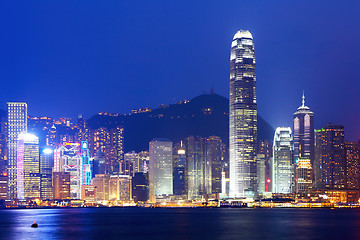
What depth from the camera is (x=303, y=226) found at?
518 ft

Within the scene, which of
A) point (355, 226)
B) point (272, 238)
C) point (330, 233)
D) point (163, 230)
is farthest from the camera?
point (355, 226)

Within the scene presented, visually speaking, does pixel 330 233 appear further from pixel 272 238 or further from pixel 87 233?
pixel 87 233

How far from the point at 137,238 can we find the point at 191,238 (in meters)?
10.4

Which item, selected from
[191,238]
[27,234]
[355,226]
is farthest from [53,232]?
[355,226]

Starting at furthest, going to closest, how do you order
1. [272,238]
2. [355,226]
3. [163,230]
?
[355,226] < [163,230] < [272,238]

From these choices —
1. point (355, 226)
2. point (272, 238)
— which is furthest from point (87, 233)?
point (355, 226)

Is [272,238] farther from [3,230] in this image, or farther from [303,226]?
[3,230]

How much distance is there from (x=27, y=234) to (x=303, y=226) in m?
65.3

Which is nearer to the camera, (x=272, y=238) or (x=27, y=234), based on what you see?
(x=272, y=238)

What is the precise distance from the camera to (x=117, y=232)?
140375mm

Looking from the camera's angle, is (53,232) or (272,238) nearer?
(272,238)

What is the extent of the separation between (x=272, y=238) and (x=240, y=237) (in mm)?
6336

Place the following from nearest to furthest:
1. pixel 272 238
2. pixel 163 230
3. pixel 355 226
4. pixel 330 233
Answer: pixel 272 238 < pixel 330 233 < pixel 163 230 < pixel 355 226

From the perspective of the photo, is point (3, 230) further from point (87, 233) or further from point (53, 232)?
point (87, 233)
